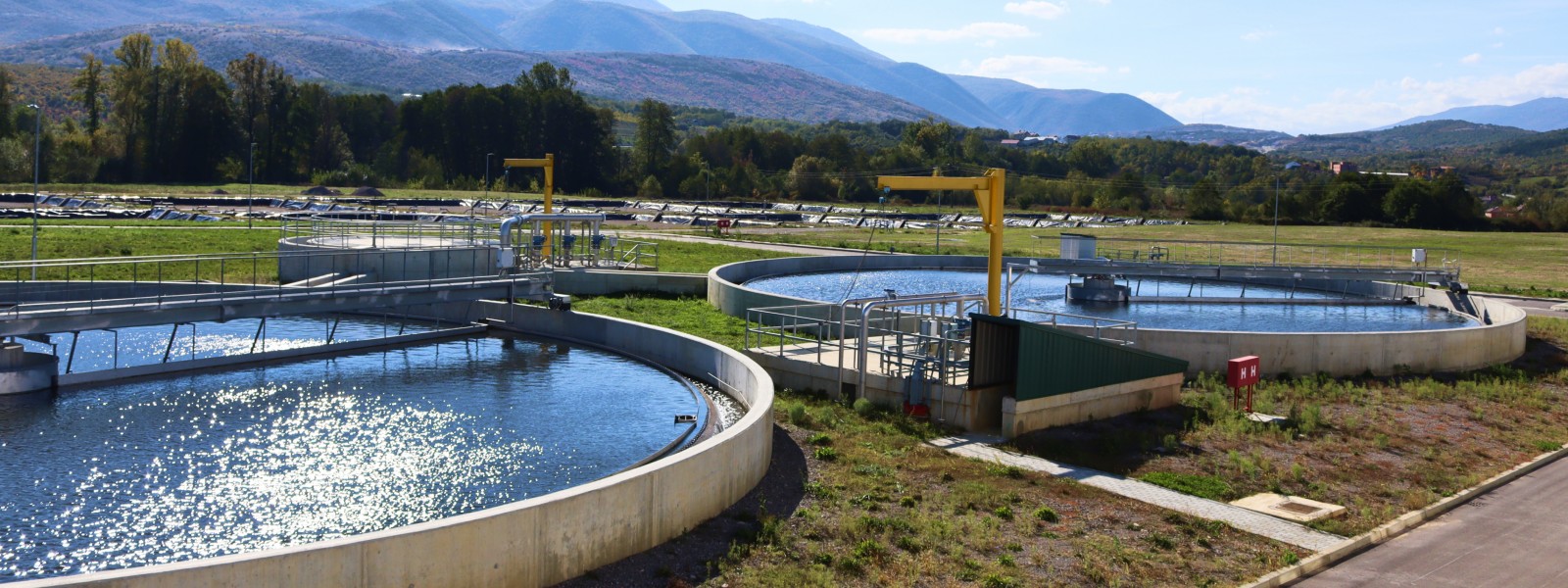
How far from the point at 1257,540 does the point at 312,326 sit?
23.6 m

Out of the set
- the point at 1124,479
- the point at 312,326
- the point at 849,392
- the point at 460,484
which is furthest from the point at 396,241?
the point at 1124,479

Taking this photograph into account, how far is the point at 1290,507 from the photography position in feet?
53.7

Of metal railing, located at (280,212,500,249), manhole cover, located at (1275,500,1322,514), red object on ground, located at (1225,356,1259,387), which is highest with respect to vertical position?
metal railing, located at (280,212,500,249)

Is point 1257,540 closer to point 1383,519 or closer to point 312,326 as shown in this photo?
point 1383,519

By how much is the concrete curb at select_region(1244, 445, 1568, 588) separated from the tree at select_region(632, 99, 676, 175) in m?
116

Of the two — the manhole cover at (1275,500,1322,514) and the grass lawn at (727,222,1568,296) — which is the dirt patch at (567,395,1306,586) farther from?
the grass lawn at (727,222,1568,296)

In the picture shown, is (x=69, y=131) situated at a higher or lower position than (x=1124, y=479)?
higher

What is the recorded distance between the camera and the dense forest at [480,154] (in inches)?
4124

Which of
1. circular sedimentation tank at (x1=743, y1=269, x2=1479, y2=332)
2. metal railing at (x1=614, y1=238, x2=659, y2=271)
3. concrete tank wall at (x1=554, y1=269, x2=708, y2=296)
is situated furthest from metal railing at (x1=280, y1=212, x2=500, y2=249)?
circular sedimentation tank at (x1=743, y1=269, x2=1479, y2=332)

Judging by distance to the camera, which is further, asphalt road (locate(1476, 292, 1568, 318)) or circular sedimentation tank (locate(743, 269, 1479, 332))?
asphalt road (locate(1476, 292, 1568, 318))

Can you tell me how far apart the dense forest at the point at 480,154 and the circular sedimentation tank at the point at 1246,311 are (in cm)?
5067

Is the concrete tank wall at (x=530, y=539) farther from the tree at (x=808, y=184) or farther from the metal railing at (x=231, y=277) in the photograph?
the tree at (x=808, y=184)

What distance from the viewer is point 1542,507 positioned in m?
16.7

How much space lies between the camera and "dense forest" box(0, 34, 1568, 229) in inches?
4124
